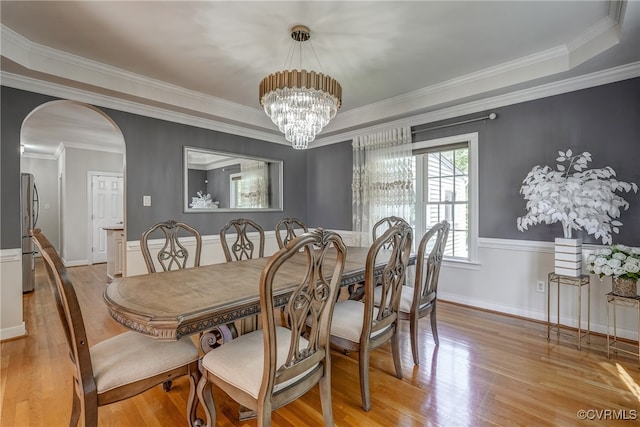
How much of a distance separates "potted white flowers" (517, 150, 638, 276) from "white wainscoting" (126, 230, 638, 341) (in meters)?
0.39

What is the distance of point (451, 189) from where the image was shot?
385 cm

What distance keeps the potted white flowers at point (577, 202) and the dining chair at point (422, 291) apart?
109 cm

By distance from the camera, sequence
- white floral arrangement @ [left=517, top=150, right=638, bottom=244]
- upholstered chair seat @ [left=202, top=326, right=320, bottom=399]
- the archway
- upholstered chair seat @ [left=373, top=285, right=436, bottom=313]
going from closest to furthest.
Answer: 1. upholstered chair seat @ [left=202, top=326, right=320, bottom=399]
2. upholstered chair seat @ [left=373, top=285, right=436, bottom=313]
3. white floral arrangement @ [left=517, top=150, right=638, bottom=244]
4. the archway

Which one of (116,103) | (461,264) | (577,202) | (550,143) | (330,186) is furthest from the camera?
(330,186)

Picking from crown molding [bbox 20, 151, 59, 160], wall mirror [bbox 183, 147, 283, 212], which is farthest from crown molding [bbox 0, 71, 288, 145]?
crown molding [bbox 20, 151, 59, 160]

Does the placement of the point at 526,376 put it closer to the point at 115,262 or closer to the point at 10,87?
the point at 10,87

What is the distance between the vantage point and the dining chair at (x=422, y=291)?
7.02 feet

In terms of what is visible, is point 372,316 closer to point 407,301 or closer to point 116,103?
point 407,301

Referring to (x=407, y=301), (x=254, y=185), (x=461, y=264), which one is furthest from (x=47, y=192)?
(x=461, y=264)

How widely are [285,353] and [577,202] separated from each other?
9.00 ft

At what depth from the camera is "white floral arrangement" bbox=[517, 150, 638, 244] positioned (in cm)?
252

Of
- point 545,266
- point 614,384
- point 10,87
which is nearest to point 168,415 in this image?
point 614,384

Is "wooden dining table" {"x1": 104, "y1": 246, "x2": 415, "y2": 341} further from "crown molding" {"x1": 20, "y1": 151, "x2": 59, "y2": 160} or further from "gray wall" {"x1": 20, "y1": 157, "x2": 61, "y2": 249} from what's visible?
"crown molding" {"x1": 20, "y1": 151, "x2": 59, "y2": 160}

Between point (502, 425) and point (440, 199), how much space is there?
2735 millimetres
